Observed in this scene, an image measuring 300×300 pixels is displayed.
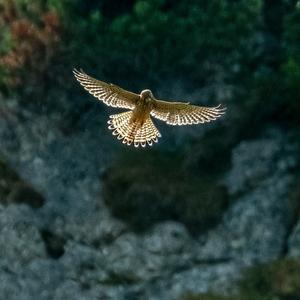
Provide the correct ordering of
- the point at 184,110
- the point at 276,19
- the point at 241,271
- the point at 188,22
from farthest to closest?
1. the point at 276,19
2. the point at 188,22
3. the point at 241,271
4. the point at 184,110

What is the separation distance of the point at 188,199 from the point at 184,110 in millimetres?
6106

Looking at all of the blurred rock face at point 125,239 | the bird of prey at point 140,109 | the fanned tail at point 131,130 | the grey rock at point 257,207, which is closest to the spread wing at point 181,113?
the bird of prey at point 140,109

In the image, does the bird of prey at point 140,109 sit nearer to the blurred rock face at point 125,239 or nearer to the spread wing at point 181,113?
the spread wing at point 181,113

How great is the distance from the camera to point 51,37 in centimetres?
2205

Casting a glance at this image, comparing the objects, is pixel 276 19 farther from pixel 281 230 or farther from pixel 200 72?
pixel 281 230

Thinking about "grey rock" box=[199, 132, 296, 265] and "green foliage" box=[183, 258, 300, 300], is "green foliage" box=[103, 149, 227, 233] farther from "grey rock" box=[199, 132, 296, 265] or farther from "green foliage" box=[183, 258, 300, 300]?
"green foliage" box=[183, 258, 300, 300]

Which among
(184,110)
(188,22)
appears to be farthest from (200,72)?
(184,110)

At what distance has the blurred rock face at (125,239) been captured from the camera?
21016 millimetres

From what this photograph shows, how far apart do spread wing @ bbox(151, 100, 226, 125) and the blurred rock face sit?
5.45 meters

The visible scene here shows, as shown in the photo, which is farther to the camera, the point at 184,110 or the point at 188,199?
the point at 188,199

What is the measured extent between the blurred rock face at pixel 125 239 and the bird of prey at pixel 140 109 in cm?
529

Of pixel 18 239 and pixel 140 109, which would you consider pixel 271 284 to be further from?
pixel 140 109

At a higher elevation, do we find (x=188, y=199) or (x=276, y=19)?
(x=276, y=19)

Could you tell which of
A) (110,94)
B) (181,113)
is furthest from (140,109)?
(181,113)
